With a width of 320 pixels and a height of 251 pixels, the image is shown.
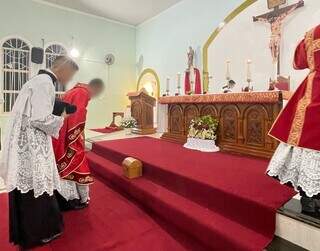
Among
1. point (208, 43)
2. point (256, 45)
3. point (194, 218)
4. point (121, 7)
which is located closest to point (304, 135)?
point (194, 218)

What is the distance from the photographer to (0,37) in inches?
253

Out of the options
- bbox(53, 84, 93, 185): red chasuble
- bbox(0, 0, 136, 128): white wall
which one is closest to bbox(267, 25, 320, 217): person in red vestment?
bbox(53, 84, 93, 185): red chasuble

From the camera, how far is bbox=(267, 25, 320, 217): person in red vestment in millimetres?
1592

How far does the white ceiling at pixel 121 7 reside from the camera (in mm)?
7199

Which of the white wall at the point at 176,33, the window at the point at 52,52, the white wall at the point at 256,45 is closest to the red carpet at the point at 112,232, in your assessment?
the white wall at the point at 256,45

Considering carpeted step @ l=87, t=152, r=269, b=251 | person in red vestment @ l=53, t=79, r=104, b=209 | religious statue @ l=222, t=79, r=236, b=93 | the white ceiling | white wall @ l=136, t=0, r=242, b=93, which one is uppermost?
the white ceiling

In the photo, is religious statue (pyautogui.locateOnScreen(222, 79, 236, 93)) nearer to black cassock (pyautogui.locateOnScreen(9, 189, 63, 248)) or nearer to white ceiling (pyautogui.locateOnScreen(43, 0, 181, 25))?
black cassock (pyautogui.locateOnScreen(9, 189, 63, 248))

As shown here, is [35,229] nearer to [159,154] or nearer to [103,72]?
[159,154]

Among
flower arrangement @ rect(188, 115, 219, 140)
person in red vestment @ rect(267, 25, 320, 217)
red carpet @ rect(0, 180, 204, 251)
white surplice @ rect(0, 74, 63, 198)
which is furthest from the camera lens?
flower arrangement @ rect(188, 115, 219, 140)

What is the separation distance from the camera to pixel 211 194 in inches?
91.1

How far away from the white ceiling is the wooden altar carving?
302 centimetres

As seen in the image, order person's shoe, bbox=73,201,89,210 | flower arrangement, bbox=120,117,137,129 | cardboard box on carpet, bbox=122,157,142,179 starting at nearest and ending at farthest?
person's shoe, bbox=73,201,89,210 → cardboard box on carpet, bbox=122,157,142,179 → flower arrangement, bbox=120,117,137,129

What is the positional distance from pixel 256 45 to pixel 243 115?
2307 mm

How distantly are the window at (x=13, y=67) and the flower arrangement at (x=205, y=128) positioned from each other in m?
5.21
